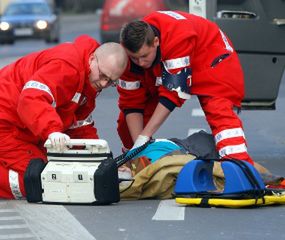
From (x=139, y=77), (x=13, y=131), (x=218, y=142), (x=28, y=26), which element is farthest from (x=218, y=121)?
(x=28, y=26)

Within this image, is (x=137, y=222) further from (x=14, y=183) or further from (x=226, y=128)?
(x=226, y=128)

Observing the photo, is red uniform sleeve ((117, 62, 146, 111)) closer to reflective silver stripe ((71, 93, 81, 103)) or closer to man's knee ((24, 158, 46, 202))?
reflective silver stripe ((71, 93, 81, 103))

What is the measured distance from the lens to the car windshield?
37781 mm

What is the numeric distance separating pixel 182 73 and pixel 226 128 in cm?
51

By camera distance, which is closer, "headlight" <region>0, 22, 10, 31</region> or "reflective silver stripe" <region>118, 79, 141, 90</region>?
"reflective silver stripe" <region>118, 79, 141, 90</region>

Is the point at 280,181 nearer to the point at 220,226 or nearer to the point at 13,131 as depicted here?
the point at 220,226

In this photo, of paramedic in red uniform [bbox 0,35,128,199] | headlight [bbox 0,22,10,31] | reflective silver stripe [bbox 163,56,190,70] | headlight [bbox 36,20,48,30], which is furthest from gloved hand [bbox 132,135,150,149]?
headlight [bbox 0,22,10,31]

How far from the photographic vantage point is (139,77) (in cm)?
991

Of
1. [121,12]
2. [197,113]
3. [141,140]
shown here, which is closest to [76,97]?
[141,140]

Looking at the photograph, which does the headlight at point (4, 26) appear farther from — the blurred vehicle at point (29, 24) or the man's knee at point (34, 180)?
the man's knee at point (34, 180)

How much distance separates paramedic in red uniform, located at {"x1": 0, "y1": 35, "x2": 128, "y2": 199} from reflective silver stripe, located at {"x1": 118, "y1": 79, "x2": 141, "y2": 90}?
67 centimetres

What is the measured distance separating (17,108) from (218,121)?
1.52 metres

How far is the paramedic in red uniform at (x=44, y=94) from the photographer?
8.70m

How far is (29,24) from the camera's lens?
37.5m
